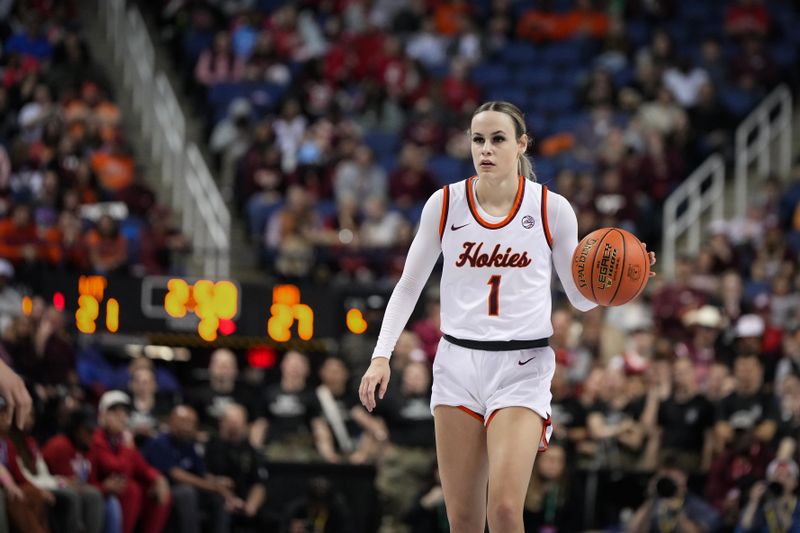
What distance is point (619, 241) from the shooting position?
268 inches

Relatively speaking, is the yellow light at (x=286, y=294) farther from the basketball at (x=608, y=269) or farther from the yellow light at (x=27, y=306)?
the basketball at (x=608, y=269)

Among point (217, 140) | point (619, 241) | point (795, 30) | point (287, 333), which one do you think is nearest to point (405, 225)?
point (287, 333)

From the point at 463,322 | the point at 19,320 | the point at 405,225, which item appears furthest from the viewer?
the point at 405,225

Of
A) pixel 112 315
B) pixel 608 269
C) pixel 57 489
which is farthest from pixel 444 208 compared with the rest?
pixel 112 315

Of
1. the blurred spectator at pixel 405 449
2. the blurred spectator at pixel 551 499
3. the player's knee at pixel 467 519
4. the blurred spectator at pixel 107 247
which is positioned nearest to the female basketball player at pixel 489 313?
the player's knee at pixel 467 519

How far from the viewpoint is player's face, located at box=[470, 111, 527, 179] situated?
6.60 meters

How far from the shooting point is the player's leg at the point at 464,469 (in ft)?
21.4

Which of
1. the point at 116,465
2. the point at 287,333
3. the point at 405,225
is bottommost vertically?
the point at 116,465

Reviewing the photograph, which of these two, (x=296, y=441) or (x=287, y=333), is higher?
(x=287, y=333)

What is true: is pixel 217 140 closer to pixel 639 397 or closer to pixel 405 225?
pixel 405 225

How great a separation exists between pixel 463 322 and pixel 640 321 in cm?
1010

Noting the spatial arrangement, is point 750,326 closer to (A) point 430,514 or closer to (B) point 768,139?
(A) point 430,514

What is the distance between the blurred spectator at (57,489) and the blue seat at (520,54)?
41.9 feet

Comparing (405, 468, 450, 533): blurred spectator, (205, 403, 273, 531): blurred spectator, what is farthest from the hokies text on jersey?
(205, 403, 273, 531): blurred spectator
